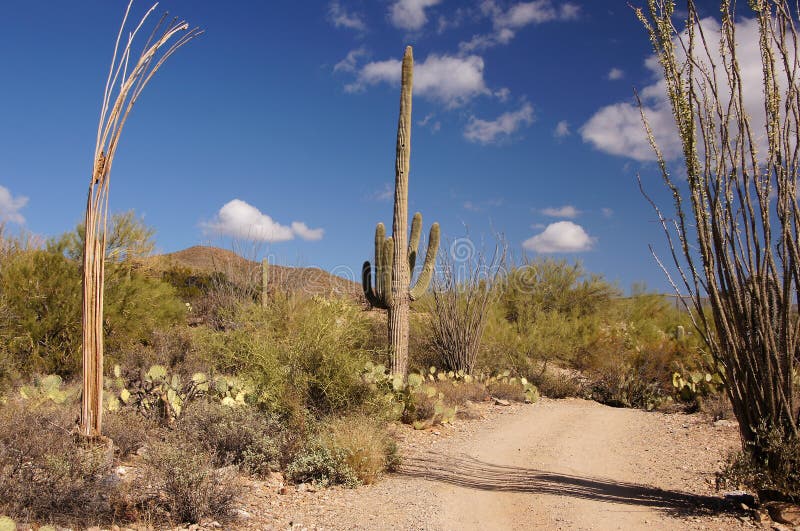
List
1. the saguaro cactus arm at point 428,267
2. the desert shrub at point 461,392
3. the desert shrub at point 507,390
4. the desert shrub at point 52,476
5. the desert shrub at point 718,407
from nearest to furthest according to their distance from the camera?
the desert shrub at point 52,476 → the desert shrub at point 718,407 → the desert shrub at point 461,392 → the saguaro cactus arm at point 428,267 → the desert shrub at point 507,390

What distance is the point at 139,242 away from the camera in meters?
18.2

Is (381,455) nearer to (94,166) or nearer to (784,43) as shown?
(94,166)

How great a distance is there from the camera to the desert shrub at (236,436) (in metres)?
6.23

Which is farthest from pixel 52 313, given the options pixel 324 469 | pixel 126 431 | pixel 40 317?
pixel 324 469

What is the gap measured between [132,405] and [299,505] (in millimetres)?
3121

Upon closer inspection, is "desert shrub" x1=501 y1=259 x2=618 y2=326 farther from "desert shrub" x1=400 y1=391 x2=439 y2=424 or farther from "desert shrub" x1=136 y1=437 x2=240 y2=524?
"desert shrub" x1=136 y1=437 x2=240 y2=524

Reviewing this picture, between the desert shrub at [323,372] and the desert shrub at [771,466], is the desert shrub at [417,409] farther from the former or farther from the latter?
the desert shrub at [771,466]

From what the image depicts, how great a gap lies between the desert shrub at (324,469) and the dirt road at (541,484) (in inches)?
7.5

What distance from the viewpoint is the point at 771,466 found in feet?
15.6

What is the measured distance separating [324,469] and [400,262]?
500 cm

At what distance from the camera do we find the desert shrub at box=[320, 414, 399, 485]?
20.2 feet

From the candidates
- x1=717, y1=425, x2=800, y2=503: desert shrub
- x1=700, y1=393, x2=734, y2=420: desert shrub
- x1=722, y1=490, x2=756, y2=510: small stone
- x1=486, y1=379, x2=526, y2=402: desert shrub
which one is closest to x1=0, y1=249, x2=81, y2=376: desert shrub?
x1=486, y1=379, x2=526, y2=402: desert shrub

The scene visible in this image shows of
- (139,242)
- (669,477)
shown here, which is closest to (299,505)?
(669,477)

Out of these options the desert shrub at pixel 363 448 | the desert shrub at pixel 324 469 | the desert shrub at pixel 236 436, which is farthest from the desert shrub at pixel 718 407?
the desert shrub at pixel 236 436
